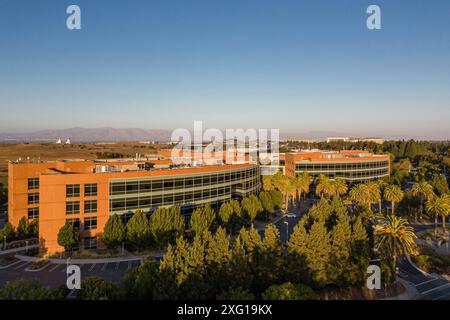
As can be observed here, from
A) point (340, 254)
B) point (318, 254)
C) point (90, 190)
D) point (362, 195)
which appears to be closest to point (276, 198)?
point (362, 195)

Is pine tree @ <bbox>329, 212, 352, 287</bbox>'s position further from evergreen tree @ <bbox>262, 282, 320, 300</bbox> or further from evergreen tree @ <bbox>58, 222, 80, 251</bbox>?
evergreen tree @ <bbox>58, 222, 80, 251</bbox>

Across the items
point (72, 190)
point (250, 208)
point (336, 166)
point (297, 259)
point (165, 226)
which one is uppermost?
point (336, 166)

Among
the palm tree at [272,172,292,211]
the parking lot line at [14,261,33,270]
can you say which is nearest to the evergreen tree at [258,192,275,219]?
the palm tree at [272,172,292,211]

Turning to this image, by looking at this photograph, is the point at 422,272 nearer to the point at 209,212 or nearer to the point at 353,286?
the point at 353,286

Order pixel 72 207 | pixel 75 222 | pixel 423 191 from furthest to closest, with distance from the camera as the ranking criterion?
pixel 423 191
pixel 75 222
pixel 72 207

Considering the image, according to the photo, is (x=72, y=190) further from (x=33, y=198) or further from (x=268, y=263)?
(x=268, y=263)

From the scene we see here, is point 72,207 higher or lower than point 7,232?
higher

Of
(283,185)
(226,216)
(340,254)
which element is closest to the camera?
(340,254)
